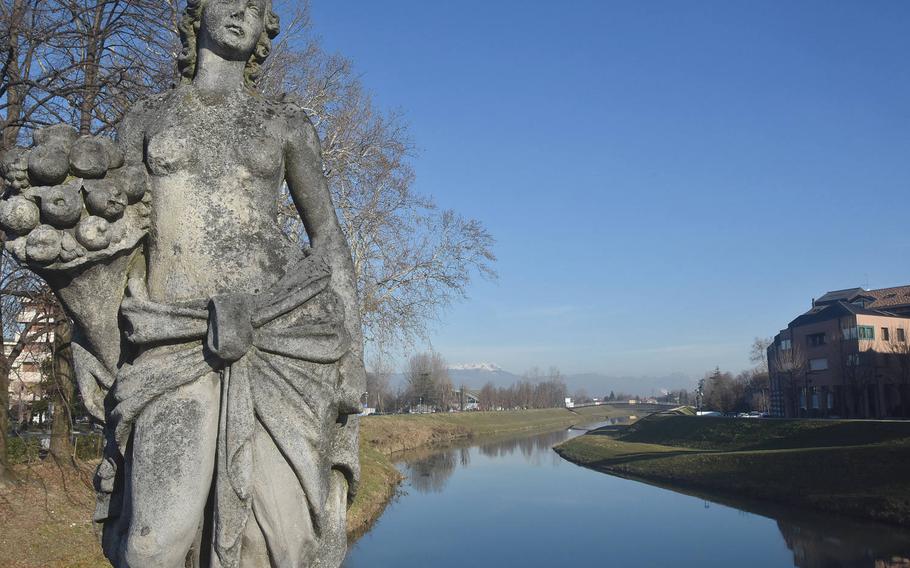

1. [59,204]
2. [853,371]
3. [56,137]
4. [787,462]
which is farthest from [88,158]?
[853,371]

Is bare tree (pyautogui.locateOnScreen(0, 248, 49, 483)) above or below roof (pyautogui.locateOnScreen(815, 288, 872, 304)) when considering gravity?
below

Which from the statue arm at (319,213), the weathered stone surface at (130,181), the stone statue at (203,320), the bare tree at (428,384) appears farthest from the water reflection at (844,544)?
the bare tree at (428,384)

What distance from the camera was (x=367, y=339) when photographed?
29.4 meters

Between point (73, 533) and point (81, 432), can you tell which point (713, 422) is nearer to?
point (81, 432)

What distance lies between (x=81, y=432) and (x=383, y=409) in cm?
8535

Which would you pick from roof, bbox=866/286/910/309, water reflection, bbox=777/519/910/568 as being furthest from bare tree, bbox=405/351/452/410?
water reflection, bbox=777/519/910/568

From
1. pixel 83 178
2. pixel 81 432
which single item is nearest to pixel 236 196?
pixel 83 178

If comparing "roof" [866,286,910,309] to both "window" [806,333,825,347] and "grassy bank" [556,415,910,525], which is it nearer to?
"window" [806,333,825,347]

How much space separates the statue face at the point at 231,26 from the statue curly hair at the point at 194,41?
0.07 meters

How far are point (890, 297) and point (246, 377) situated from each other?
81.3 meters

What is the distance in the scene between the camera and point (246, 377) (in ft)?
12.0

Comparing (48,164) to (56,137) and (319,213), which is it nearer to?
(56,137)

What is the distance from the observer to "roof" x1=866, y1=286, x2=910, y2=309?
70500 mm

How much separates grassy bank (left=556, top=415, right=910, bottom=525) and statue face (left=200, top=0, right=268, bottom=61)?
1151 inches
